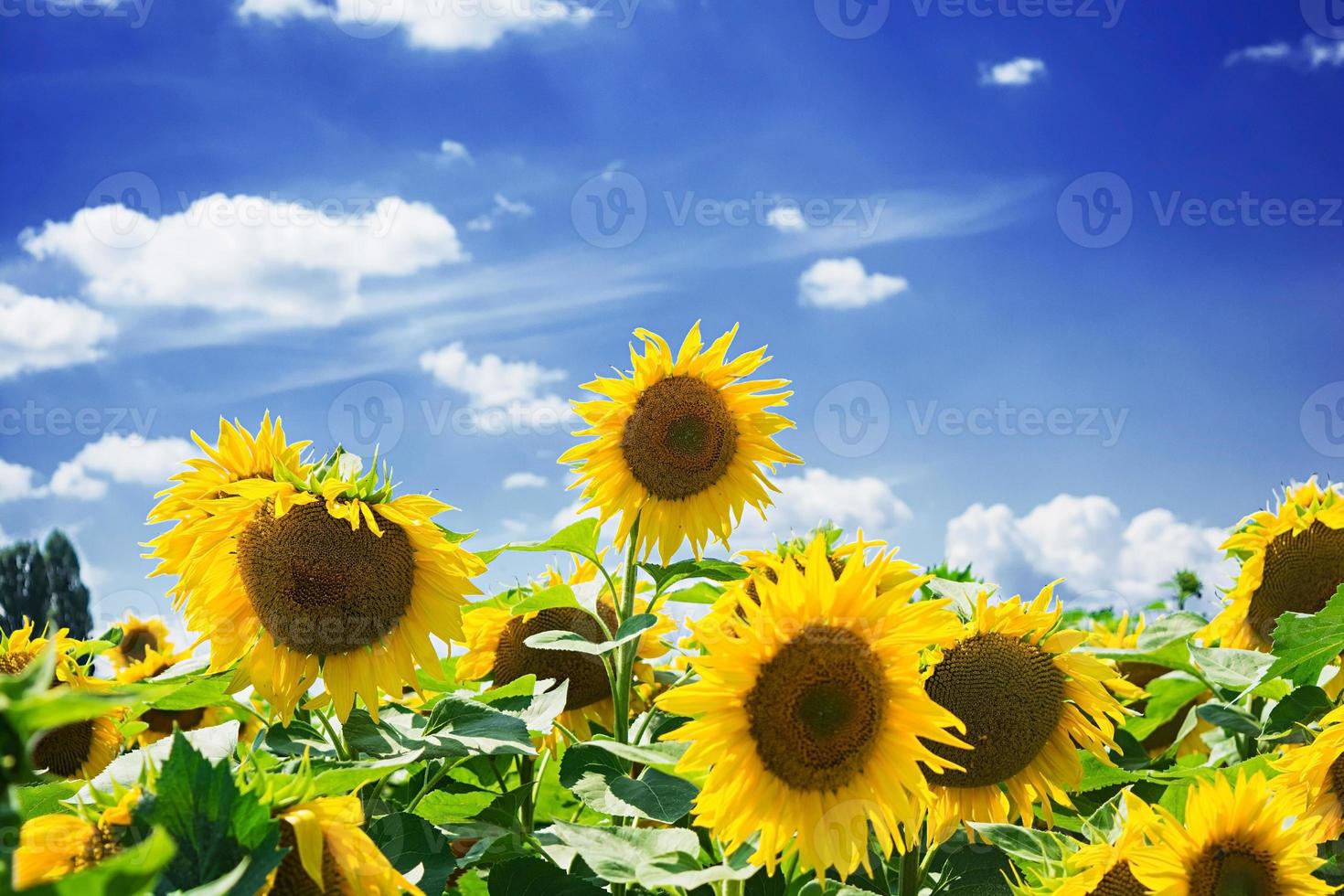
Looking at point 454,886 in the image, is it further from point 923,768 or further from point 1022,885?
point 1022,885

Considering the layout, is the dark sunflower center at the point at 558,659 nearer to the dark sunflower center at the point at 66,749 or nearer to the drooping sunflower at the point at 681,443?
the drooping sunflower at the point at 681,443

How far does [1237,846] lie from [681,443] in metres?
1.78

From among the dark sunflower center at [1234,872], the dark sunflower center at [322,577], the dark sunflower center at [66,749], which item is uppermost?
the dark sunflower center at [322,577]

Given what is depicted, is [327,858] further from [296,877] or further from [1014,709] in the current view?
[1014,709]

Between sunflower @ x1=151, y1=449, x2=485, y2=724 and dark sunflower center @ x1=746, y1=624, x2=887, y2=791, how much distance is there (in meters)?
0.97

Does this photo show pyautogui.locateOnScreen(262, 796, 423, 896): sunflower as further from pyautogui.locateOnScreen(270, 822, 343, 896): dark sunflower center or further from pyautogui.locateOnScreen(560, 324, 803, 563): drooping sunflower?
pyautogui.locateOnScreen(560, 324, 803, 563): drooping sunflower

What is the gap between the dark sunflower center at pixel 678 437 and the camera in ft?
10.7

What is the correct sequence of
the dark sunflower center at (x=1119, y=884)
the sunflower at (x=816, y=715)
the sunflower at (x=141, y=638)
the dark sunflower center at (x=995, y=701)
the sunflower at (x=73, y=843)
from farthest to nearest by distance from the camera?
1. the sunflower at (x=141, y=638)
2. the dark sunflower center at (x=995, y=701)
3. the dark sunflower center at (x=1119, y=884)
4. the sunflower at (x=816, y=715)
5. the sunflower at (x=73, y=843)

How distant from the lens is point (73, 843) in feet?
4.93

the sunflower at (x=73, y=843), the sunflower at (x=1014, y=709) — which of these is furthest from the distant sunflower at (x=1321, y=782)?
the sunflower at (x=73, y=843)

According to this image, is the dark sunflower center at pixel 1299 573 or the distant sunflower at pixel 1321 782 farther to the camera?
the dark sunflower center at pixel 1299 573

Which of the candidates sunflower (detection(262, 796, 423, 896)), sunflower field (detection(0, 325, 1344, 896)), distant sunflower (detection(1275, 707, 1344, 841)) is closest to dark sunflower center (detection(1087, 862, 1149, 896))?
sunflower field (detection(0, 325, 1344, 896))

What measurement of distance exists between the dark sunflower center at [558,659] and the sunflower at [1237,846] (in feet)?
5.65

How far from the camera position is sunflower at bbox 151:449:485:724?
2.51m
